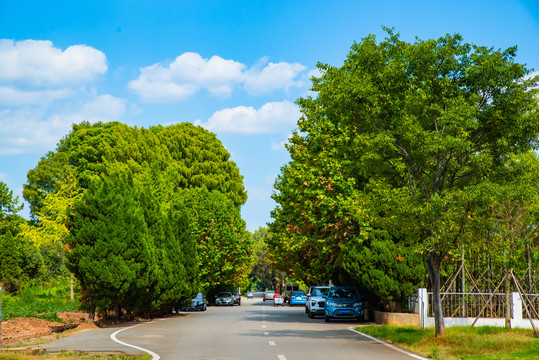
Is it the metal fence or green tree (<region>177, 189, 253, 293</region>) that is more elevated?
green tree (<region>177, 189, 253, 293</region>)

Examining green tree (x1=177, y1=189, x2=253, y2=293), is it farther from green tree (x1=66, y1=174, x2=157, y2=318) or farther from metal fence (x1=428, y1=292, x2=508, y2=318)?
metal fence (x1=428, y1=292, x2=508, y2=318)

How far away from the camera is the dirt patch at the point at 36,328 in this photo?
21337 millimetres

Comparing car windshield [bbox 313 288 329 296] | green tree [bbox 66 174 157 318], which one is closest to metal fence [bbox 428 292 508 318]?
green tree [bbox 66 174 157 318]

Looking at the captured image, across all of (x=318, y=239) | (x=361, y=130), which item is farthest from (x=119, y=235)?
(x=361, y=130)

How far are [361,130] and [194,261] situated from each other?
23.8 metres

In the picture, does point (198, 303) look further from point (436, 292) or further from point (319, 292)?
point (436, 292)

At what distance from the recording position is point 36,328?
26234 mm

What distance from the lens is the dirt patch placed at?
21.3 meters

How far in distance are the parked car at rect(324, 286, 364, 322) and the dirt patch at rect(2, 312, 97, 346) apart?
11104 millimetres

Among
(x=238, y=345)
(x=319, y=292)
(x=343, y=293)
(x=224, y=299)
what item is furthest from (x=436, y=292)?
(x=224, y=299)

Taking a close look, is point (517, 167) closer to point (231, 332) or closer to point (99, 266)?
point (231, 332)

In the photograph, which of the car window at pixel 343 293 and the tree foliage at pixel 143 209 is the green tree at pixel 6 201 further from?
the car window at pixel 343 293

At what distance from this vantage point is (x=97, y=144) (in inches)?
2463

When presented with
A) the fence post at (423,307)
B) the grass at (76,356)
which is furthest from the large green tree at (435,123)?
the grass at (76,356)
